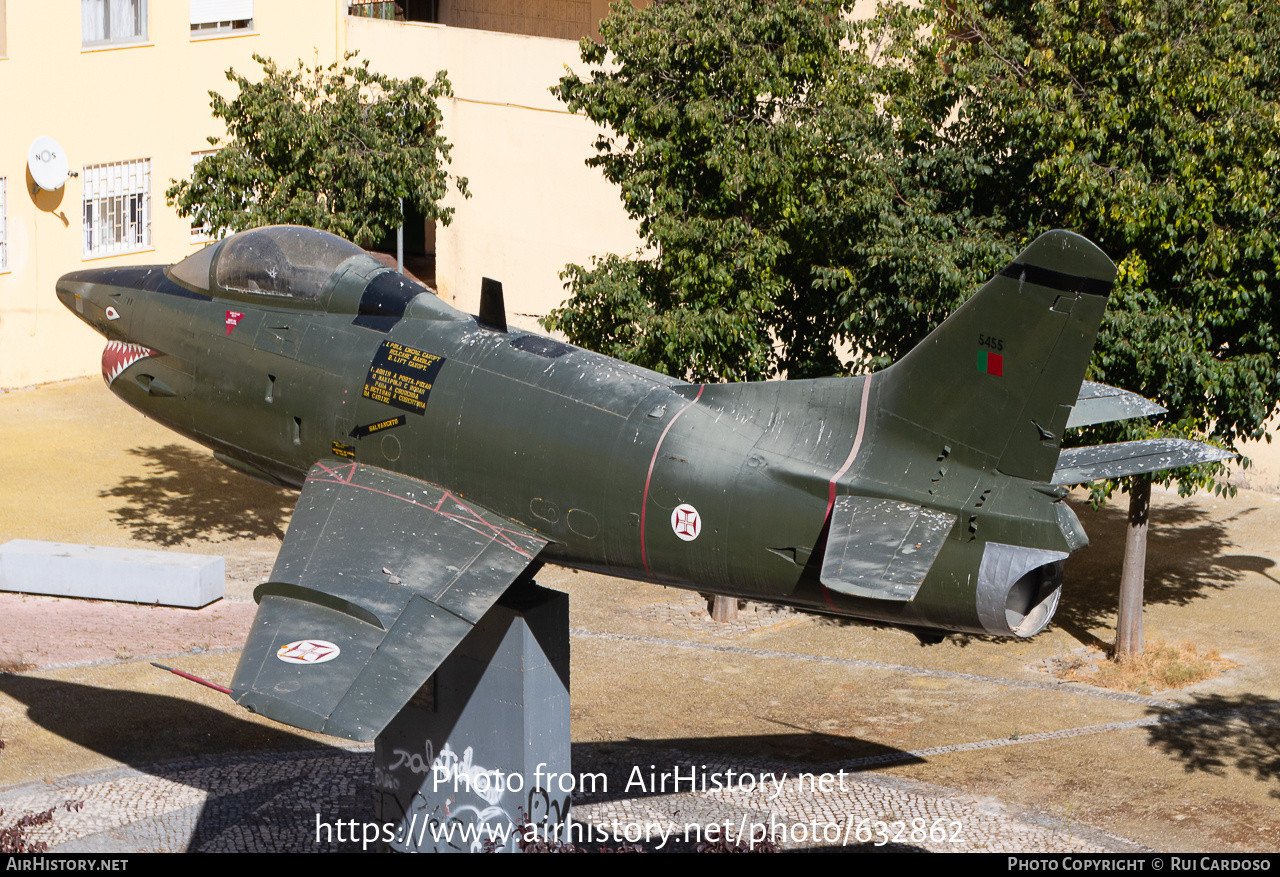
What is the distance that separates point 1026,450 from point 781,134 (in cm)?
979

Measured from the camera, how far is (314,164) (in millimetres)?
23141

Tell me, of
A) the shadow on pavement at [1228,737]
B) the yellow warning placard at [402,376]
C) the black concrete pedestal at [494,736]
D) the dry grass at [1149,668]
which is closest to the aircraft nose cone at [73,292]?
the yellow warning placard at [402,376]

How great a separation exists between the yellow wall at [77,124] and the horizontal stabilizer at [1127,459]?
2746 centimetres

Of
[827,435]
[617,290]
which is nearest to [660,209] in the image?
[617,290]

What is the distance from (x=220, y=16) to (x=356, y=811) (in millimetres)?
26084

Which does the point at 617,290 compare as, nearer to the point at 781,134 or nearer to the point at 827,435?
the point at 781,134

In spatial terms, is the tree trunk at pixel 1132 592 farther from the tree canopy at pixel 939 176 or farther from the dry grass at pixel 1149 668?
the tree canopy at pixel 939 176

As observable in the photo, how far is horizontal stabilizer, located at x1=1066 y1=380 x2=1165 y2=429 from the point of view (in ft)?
42.1

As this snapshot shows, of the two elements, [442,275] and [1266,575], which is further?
[442,275]

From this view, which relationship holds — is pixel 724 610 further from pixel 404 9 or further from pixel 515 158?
pixel 404 9

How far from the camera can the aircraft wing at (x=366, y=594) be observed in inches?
400

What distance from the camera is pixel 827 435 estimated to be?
1163 cm

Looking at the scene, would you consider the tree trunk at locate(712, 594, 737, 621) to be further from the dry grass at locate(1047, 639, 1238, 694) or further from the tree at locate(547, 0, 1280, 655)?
the dry grass at locate(1047, 639, 1238, 694)

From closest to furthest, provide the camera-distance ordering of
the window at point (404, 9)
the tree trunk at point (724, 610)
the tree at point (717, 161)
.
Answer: the tree at point (717, 161)
the tree trunk at point (724, 610)
the window at point (404, 9)
